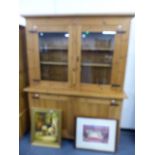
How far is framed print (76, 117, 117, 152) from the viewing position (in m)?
2.21

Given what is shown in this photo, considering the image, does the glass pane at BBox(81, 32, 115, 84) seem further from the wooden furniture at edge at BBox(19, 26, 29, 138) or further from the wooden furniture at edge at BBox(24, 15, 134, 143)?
the wooden furniture at edge at BBox(19, 26, 29, 138)

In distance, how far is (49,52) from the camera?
7.78 feet

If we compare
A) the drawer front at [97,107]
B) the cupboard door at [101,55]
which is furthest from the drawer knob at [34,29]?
the drawer front at [97,107]

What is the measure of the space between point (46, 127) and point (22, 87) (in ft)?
2.34

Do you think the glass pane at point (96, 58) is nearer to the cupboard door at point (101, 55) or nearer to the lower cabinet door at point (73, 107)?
the cupboard door at point (101, 55)

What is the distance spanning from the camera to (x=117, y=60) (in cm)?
210

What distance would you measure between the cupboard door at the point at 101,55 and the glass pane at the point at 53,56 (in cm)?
26

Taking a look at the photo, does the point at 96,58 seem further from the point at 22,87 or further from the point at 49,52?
the point at 22,87

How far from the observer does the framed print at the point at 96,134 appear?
7.25ft

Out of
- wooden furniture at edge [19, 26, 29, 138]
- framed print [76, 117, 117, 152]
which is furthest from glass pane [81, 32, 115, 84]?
wooden furniture at edge [19, 26, 29, 138]
